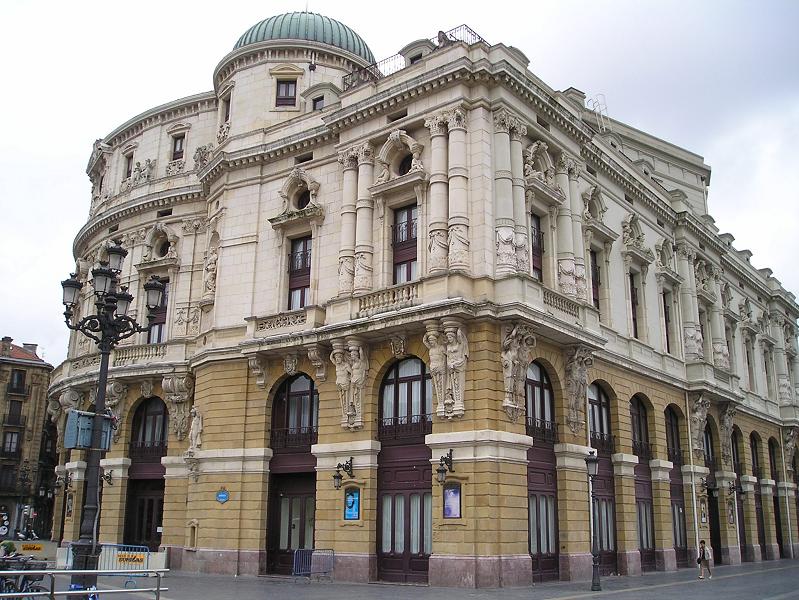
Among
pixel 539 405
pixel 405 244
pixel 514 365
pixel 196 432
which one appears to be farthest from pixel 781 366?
pixel 196 432

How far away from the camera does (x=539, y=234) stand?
3075cm

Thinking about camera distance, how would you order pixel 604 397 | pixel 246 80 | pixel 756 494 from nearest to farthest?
pixel 604 397, pixel 246 80, pixel 756 494

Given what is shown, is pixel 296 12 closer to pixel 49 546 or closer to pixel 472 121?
pixel 472 121

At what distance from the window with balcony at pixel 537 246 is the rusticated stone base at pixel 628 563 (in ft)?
38.3

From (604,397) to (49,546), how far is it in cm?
2905

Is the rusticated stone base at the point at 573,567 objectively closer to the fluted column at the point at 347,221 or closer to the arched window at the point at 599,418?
the arched window at the point at 599,418

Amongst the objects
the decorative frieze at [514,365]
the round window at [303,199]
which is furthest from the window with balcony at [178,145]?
the decorative frieze at [514,365]

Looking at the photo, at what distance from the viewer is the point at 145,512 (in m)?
37.7

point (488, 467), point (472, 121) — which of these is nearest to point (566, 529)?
point (488, 467)

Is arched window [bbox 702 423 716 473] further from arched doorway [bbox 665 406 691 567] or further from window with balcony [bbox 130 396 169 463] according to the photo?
window with balcony [bbox 130 396 169 463]

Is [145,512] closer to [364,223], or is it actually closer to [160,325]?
[160,325]

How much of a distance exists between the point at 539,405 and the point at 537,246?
613 cm

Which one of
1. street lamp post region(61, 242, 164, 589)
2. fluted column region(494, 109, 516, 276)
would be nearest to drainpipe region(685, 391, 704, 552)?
fluted column region(494, 109, 516, 276)

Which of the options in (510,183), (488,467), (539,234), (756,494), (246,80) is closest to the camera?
(488,467)
